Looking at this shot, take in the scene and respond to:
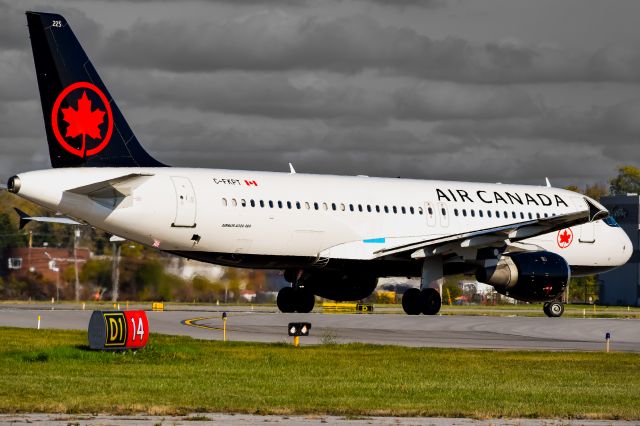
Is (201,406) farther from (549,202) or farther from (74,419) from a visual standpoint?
(549,202)

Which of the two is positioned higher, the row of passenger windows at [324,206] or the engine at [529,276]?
the row of passenger windows at [324,206]

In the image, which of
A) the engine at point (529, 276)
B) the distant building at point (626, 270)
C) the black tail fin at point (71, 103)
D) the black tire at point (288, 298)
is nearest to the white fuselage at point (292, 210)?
the black tail fin at point (71, 103)

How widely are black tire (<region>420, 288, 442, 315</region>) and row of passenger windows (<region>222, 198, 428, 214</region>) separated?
3134 millimetres

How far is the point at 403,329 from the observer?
40250mm

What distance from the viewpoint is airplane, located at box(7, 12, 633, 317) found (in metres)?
39.9

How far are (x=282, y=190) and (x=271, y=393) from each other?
22.9 meters

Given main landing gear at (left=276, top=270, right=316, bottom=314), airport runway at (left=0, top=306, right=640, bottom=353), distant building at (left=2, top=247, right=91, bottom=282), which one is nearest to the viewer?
airport runway at (left=0, top=306, right=640, bottom=353)

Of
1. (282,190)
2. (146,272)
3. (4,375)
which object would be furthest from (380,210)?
(4,375)

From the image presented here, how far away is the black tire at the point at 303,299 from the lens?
1900 inches

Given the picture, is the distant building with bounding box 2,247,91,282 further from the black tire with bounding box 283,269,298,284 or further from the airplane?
the airplane

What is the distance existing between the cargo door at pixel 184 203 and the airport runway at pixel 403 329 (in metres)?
3.41

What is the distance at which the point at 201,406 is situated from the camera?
63.4ft

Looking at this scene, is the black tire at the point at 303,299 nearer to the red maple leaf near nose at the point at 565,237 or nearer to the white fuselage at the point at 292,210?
the white fuselage at the point at 292,210

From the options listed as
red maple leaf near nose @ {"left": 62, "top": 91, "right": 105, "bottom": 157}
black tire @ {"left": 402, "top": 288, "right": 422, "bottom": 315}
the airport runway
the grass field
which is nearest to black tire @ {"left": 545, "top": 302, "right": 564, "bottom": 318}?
the airport runway
